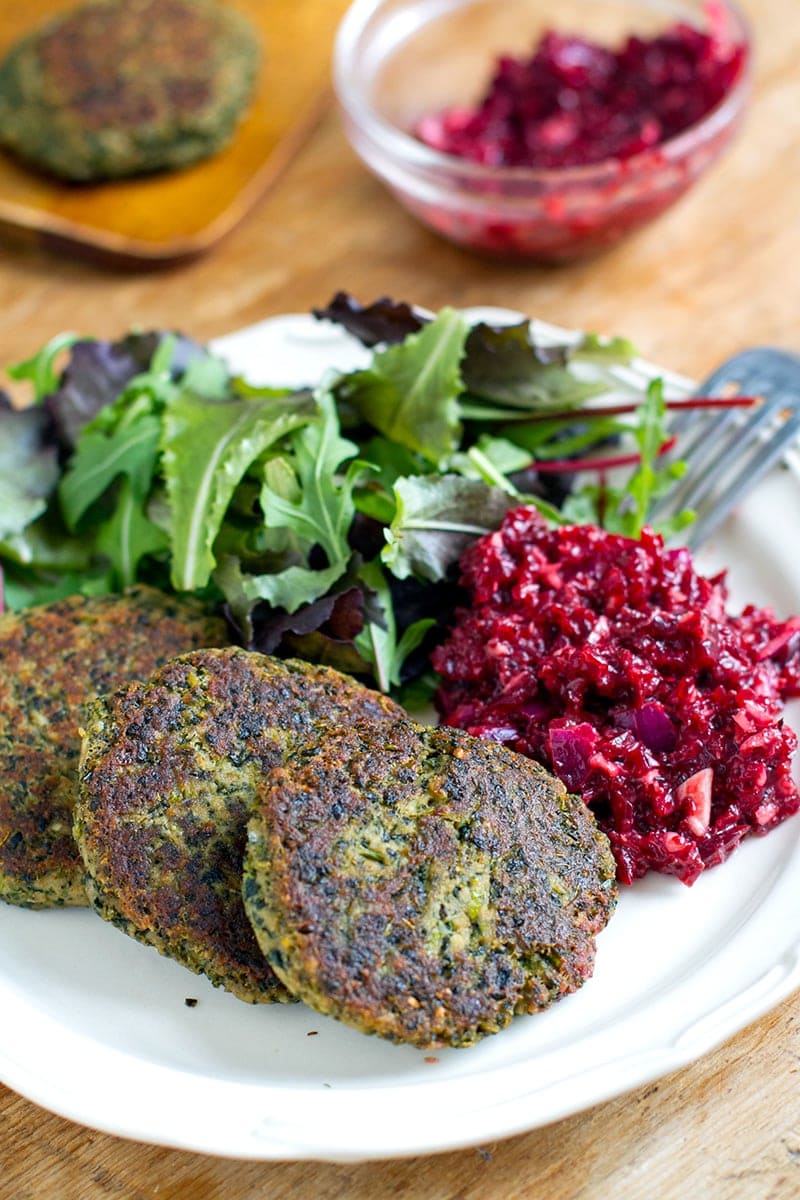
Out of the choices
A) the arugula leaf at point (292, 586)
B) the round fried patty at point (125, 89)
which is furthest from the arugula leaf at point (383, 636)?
the round fried patty at point (125, 89)

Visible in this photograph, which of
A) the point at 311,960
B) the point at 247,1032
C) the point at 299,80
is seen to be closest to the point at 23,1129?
the point at 247,1032

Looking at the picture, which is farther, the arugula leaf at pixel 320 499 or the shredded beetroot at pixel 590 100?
the shredded beetroot at pixel 590 100

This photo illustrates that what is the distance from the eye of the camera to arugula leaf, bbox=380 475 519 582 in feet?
13.2

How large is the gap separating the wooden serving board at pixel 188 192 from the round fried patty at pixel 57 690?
273 cm

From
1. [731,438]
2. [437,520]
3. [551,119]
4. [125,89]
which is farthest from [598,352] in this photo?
[125,89]

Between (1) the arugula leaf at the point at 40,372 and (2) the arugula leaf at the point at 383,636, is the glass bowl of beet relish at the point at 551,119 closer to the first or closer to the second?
(1) the arugula leaf at the point at 40,372

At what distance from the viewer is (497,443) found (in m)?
4.46

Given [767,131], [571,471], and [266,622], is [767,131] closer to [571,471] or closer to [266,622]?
[571,471]

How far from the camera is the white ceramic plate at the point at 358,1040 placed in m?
3.01

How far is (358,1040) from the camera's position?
326 centimetres

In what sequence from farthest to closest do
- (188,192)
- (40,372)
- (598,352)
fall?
1. (188,192)
2. (40,372)
3. (598,352)

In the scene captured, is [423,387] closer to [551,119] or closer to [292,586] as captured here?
[292,586]

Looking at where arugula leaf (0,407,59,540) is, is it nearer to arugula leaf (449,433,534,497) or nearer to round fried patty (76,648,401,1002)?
round fried patty (76,648,401,1002)

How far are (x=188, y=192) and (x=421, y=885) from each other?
4489 mm
